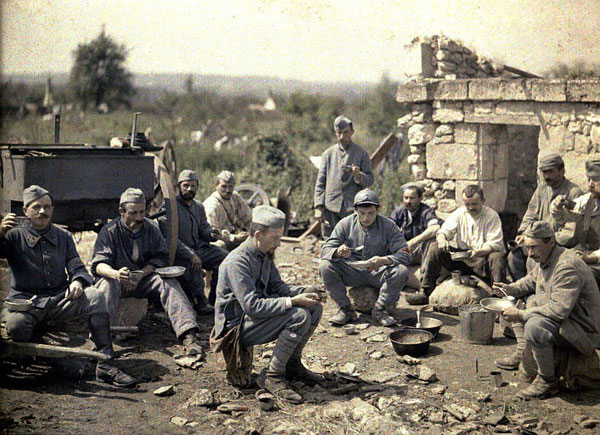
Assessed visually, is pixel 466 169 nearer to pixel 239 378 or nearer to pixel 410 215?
pixel 410 215

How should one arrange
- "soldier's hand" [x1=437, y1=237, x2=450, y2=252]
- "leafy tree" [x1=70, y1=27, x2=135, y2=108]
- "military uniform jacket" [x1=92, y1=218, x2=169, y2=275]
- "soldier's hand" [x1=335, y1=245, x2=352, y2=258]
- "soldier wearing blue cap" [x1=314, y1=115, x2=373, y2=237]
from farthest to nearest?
"leafy tree" [x1=70, y1=27, x2=135, y2=108]
"soldier wearing blue cap" [x1=314, y1=115, x2=373, y2=237]
"soldier's hand" [x1=437, y1=237, x2=450, y2=252]
"soldier's hand" [x1=335, y1=245, x2=352, y2=258]
"military uniform jacket" [x1=92, y1=218, x2=169, y2=275]

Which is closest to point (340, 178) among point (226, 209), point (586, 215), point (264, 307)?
point (226, 209)

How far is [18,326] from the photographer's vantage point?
500cm

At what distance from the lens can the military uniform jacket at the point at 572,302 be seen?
183 inches

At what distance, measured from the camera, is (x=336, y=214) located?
8469mm

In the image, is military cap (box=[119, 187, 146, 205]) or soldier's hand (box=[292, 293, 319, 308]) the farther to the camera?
military cap (box=[119, 187, 146, 205])

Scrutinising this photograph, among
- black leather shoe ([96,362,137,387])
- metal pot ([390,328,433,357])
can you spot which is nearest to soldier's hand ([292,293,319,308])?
metal pot ([390,328,433,357])

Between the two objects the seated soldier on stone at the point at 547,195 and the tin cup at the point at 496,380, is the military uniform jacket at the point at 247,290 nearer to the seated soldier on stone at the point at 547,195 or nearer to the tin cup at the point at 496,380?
the tin cup at the point at 496,380

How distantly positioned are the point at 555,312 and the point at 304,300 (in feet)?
5.99

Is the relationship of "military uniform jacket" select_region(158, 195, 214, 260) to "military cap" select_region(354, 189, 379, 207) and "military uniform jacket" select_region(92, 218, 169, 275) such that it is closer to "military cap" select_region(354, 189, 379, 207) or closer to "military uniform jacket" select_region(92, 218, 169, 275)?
A: "military uniform jacket" select_region(92, 218, 169, 275)

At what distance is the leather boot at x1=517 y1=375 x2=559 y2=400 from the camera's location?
479cm

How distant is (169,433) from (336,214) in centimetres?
457

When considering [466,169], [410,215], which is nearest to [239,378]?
[410,215]

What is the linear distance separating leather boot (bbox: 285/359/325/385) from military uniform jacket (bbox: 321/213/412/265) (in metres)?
1.65
